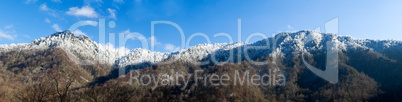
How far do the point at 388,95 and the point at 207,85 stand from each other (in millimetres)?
158906

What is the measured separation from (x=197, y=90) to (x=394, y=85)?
184 m

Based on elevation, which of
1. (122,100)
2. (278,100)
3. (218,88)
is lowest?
(278,100)

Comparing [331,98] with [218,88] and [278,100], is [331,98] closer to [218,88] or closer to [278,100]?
[278,100]

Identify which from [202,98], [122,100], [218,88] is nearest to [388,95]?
[218,88]

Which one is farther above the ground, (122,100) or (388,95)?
(122,100)

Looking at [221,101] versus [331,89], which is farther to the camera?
[331,89]

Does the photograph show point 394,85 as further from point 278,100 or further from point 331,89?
point 278,100

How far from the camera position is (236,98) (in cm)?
Result: 17788

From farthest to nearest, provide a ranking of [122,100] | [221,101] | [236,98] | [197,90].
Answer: [197,90] → [236,98] → [221,101] → [122,100]

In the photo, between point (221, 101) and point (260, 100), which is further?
point (260, 100)

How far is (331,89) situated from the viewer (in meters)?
194

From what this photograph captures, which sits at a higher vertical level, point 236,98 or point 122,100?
point 122,100

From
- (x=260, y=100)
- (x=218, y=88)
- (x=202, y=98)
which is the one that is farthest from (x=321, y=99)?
(x=202, y=98)

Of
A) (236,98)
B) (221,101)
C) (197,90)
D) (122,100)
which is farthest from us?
(197,90)
